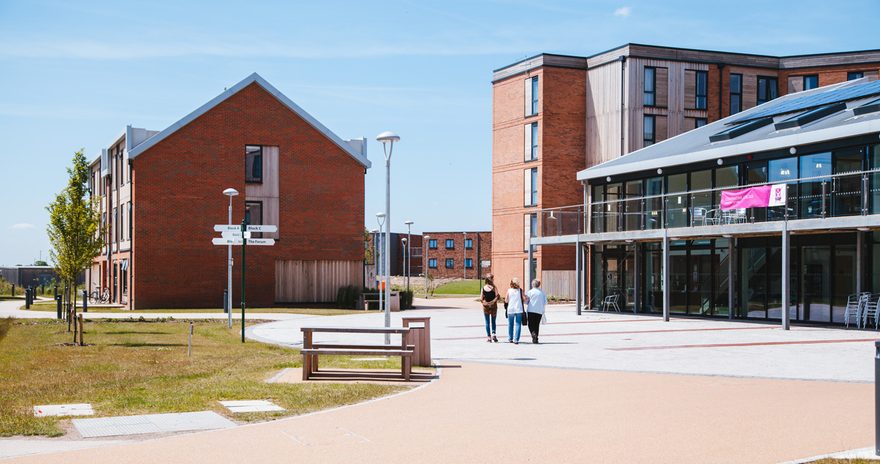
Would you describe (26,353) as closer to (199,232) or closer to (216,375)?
(216,375)

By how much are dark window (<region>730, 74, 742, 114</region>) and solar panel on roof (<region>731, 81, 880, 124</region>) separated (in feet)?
47.9

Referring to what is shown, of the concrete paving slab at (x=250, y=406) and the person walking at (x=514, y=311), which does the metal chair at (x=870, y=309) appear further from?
the concrete paving slab at (x=250, y=406)

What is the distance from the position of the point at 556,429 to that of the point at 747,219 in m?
20.9

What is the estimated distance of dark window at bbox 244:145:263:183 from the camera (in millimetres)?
45312

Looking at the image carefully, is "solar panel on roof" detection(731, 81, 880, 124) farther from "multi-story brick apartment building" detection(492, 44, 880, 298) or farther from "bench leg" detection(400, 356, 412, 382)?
"bench leg" detection(400, 356, 412, 382)

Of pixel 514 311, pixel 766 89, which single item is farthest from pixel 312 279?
pixel 766 89

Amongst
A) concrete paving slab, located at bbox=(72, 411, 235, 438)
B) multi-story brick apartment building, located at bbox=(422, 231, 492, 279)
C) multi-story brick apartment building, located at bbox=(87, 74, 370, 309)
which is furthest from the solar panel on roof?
multi-story brick apartment building, located at bbox=(422, 231, 492, 279)

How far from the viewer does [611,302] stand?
3762 centimetres

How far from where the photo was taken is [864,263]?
91.0 ft

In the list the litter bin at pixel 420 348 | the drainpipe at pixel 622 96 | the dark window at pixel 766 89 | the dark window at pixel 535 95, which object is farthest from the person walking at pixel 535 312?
the dark window at pixel 766 89

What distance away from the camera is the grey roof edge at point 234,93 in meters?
43.2

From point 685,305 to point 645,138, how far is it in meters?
18.3

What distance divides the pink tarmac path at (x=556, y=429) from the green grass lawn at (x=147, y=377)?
113 centimetres

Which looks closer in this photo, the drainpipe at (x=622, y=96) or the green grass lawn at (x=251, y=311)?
the green grass lawn at (x=251, y=311)
